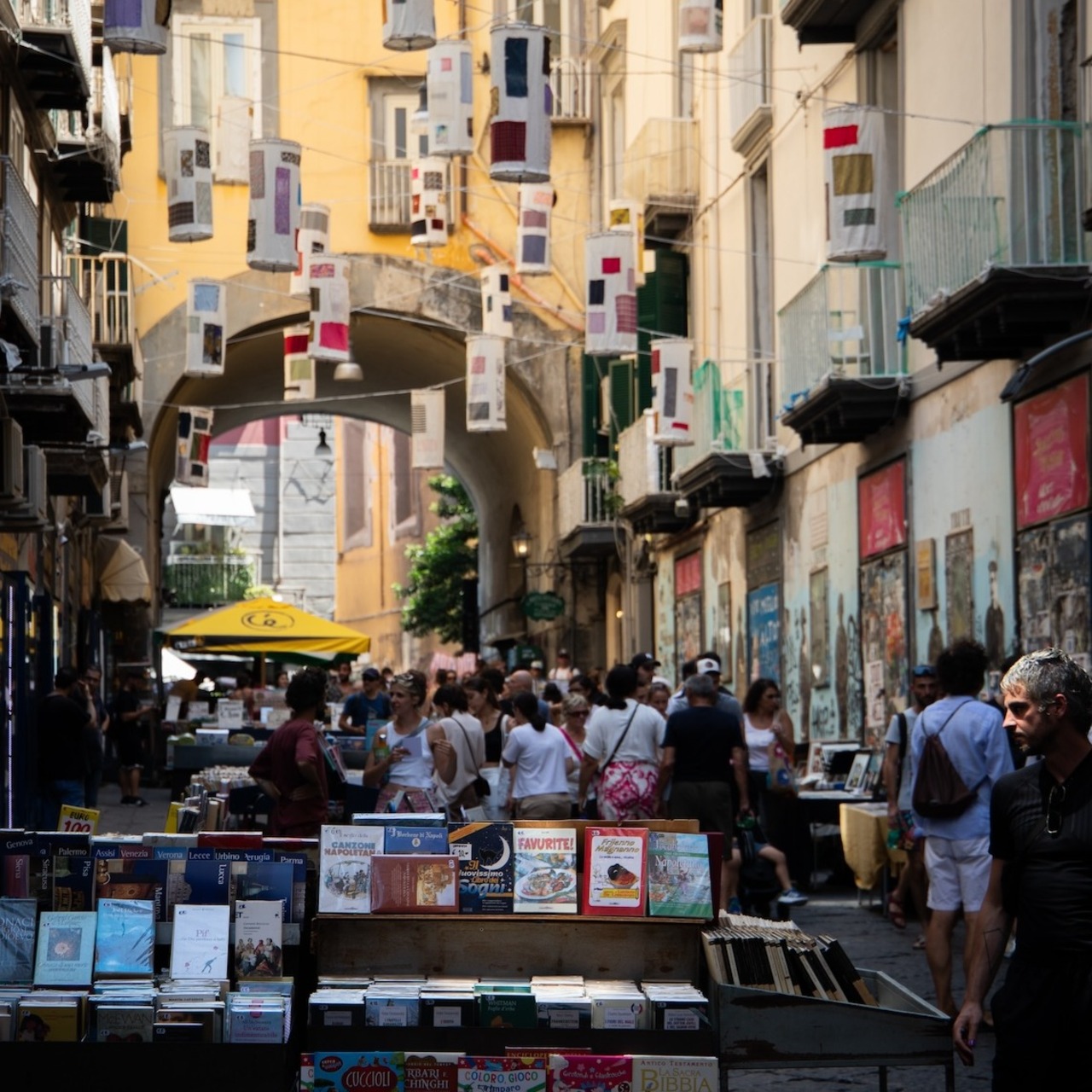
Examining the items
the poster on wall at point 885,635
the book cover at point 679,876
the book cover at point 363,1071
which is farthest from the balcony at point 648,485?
the book cover at point 363,1071

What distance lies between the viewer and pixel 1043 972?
4.98 metres

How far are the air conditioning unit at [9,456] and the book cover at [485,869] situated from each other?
9783 millimetres

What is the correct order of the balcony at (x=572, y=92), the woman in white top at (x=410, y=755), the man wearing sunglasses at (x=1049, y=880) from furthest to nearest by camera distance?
the balcony at (x=572, y=92) < the woman in white top at (x=410, y=755) < the man wearing sunglasses at (x=1049, y=880)

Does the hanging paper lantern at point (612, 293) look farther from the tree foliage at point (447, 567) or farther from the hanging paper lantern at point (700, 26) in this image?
the tree foliage at point (447, 567)

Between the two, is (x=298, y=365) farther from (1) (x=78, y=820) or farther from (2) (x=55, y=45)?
(1) (x=78, y=820)

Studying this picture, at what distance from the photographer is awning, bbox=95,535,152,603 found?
32000 mm

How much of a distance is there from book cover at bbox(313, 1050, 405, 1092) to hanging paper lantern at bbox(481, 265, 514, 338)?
2091cm

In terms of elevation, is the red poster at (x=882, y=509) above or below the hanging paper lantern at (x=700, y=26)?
below

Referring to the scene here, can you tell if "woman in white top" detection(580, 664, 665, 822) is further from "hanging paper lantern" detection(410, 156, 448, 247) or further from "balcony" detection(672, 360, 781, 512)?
"hanging paper lantern" detection(410, 156, 448, 247)

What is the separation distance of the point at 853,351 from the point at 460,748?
21.5ft

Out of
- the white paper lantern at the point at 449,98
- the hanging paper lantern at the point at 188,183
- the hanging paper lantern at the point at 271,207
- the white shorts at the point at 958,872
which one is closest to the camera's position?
the white shorts at the point at 958,872

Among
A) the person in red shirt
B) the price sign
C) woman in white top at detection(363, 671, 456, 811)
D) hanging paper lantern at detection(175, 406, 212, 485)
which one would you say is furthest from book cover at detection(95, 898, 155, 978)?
hanging paper lantern at detection(175, 406, 212, 485)

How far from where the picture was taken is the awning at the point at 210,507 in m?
52.0

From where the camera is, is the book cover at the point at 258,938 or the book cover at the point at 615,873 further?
the book cover at the point at 615,873
